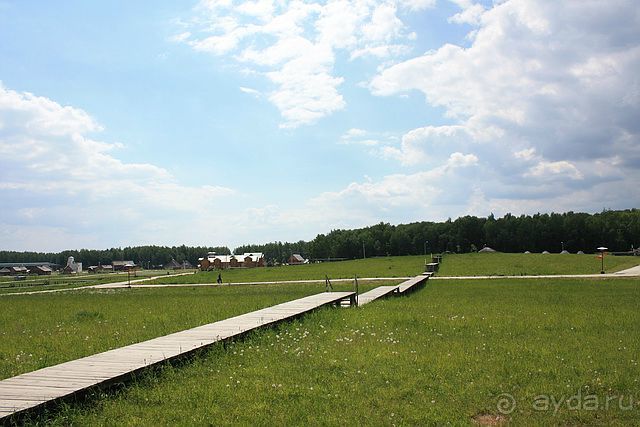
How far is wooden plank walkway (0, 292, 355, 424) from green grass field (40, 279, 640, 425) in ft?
0.79

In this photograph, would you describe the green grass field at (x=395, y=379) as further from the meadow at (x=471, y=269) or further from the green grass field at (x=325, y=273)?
the green grass field at (x=325, y=273)

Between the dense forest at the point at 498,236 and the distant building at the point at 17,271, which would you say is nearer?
the dense forest at the point at 498,236

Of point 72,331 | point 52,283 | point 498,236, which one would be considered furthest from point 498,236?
point 72,331

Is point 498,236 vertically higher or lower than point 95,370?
higher

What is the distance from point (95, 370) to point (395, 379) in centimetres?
440

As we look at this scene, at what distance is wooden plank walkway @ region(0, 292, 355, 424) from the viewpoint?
6.74 m

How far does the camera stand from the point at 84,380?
755cm

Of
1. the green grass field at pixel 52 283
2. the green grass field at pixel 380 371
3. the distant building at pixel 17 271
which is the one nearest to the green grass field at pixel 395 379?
the green grass field at pixel 380 371

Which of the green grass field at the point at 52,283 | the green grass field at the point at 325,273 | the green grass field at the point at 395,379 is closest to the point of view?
the green grass field at the point at 395,379

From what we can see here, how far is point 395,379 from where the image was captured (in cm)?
844

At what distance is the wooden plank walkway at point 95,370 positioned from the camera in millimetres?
6738

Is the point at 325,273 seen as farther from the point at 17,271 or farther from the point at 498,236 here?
the point at 17,271

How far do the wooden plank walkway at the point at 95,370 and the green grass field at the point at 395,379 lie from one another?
240mm

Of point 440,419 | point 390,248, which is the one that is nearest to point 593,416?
point 440,419
